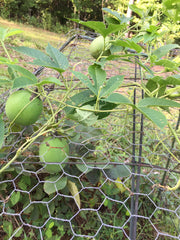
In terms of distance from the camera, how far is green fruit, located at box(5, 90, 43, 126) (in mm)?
455

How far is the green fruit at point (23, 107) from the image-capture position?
0.45m

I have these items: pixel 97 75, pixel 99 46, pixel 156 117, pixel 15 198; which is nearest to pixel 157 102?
pixel 156 117

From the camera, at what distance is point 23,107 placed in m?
0.45

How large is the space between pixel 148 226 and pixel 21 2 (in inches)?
299

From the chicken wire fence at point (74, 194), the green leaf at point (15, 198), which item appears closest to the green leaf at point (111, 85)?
the chicken wire fence at point (74, 194)

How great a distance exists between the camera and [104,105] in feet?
1.70

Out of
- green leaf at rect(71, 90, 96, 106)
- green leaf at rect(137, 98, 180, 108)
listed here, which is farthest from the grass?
green leaf at rect(137, 98, 180, 108)

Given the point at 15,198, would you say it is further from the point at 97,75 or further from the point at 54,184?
the point at 97,75

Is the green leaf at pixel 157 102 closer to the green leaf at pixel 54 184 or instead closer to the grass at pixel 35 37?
the green leaf at pixel 54 184

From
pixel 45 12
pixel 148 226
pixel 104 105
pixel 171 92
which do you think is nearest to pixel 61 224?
pixel 148 226

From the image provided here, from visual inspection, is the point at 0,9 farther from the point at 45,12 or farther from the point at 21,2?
the point at 45,12

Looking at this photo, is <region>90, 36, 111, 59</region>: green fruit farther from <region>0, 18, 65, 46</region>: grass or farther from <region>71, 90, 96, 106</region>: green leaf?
<region>0, 18, 65, 46</region>: grass

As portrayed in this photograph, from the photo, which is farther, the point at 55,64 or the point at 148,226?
the point at 148,226

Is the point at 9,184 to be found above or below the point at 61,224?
above
